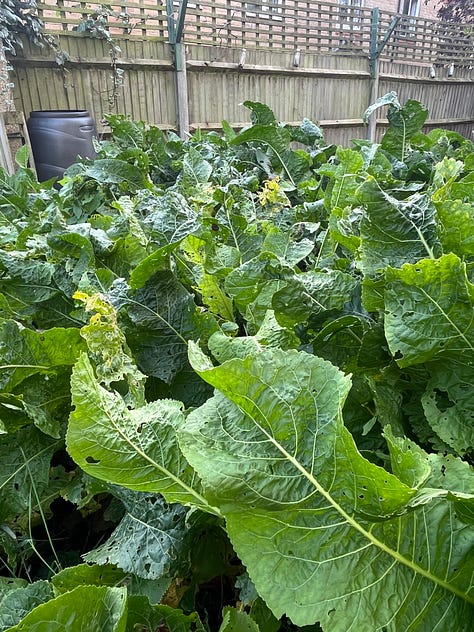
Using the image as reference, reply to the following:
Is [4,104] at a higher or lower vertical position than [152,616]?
lower

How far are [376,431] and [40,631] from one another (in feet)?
1.84

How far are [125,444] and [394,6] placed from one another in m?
21.5

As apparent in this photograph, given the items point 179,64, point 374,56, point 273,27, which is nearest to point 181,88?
point 179,64

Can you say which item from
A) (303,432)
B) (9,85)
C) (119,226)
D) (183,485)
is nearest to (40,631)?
(183,485)

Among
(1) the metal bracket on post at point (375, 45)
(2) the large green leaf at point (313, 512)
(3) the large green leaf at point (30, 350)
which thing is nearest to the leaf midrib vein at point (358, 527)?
(2) the large green leaf at point (313, 512)

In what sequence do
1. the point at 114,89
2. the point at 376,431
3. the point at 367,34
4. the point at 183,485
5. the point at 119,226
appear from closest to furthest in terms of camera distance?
Answer: the point at 183,485 < the point at 376,431 < the point at 119,226 < the point at 114,89 < the point at 367,34

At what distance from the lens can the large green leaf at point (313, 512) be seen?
610 mm

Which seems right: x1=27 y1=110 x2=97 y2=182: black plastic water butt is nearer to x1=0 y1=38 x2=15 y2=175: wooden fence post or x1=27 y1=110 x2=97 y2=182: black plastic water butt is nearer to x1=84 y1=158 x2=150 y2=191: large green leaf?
x1=0 y1=38 x2=15 y2=175: wooden fence post

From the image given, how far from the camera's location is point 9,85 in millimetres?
7805

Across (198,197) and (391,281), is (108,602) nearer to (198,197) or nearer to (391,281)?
(391,281)

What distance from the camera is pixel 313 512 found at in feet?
2.09

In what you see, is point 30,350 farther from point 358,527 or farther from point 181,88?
point 181,88

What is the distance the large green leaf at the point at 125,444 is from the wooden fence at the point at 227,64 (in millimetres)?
8987

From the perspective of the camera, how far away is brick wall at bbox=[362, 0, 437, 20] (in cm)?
1744
